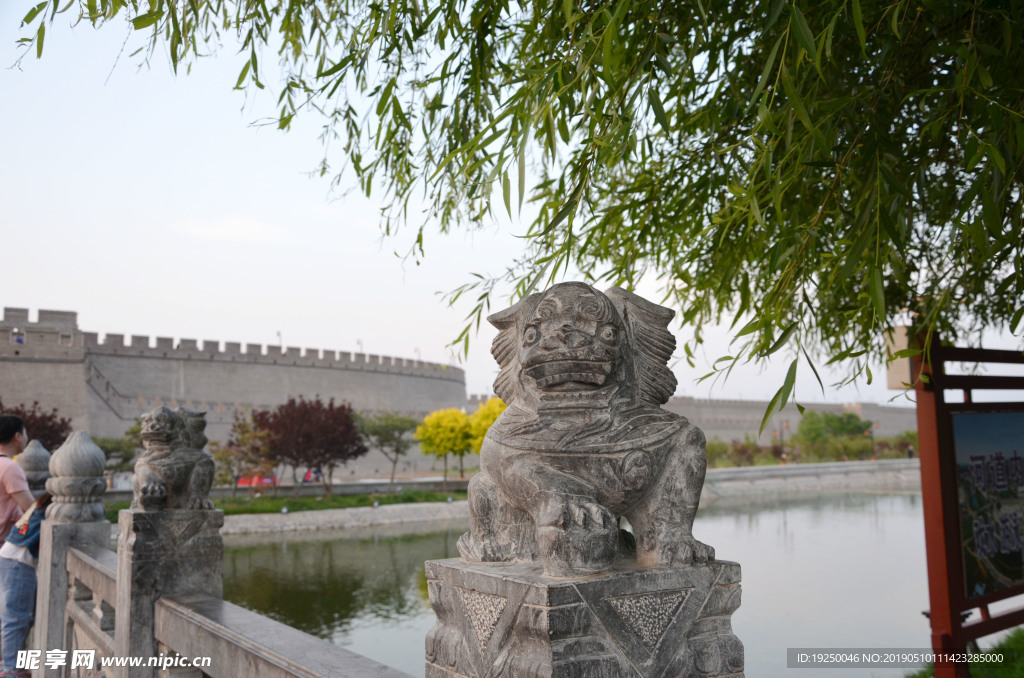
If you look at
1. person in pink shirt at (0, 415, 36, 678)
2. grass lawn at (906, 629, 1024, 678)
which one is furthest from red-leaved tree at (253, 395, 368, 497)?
grass lawn at (906, 629, 1024, 678)

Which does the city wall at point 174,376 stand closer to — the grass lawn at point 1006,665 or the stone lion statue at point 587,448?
the grass lawn at point 1006,665

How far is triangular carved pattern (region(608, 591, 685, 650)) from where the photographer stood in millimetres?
1437

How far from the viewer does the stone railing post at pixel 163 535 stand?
10.8ft

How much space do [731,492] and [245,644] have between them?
19.8 meters

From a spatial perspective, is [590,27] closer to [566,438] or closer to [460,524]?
[566,438]

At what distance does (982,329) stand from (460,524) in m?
12.7

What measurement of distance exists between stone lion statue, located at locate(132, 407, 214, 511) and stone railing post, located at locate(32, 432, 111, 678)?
56.3 inches

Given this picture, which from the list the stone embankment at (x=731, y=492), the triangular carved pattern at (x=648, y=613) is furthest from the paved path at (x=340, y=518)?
the triangular carved pattern at (x=648, y=613)

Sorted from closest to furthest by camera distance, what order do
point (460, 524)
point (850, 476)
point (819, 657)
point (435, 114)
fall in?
point (435, 114) → point (819, 657) → point (460, 524) → point (850, 476)

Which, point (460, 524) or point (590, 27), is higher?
point (590, 27)

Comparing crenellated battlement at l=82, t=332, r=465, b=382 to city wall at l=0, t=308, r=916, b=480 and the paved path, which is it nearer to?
city wall at l=0, t=308, r=916, b=480

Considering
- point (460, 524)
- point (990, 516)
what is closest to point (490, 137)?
point (990, 516)

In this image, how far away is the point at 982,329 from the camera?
540 centimetres

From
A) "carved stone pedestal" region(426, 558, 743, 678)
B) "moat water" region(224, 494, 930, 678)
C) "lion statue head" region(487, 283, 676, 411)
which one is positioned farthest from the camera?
"moat water" region(224, 494, 930, 678)
